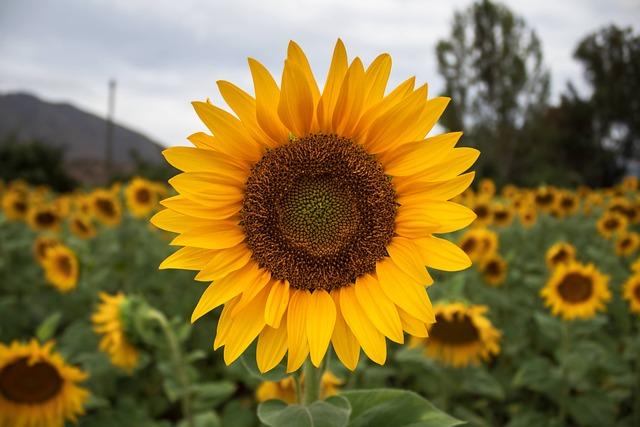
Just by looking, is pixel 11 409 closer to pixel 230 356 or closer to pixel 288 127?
pixel 230 356

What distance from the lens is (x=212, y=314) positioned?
16.8 feet

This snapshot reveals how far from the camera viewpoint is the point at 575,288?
13.3ft

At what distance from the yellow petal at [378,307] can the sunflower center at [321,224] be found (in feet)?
0.13

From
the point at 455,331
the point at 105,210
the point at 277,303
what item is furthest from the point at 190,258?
the point at 105,210

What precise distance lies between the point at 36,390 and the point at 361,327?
2.20 m

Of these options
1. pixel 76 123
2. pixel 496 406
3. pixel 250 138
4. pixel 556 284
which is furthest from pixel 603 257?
pixel 76 123

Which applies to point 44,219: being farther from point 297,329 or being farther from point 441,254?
point 441,254

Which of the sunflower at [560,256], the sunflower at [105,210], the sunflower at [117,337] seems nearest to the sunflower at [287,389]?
the sunflower at [117,337]

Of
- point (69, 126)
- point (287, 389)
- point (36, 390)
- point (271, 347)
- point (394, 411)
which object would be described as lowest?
point (36, 390)

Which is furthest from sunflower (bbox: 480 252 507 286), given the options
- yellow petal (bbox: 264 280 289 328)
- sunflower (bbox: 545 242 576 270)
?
yellow petal (bbox: 264 280 289 328)

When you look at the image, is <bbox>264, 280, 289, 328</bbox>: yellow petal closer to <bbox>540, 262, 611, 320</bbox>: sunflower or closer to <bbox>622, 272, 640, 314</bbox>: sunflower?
<bbox>540, 262, 611, 320</bbox>: sunflower

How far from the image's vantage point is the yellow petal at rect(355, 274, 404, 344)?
4.69ft

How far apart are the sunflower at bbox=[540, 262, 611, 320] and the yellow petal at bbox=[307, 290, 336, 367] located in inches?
115

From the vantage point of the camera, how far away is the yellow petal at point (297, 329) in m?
1.43
